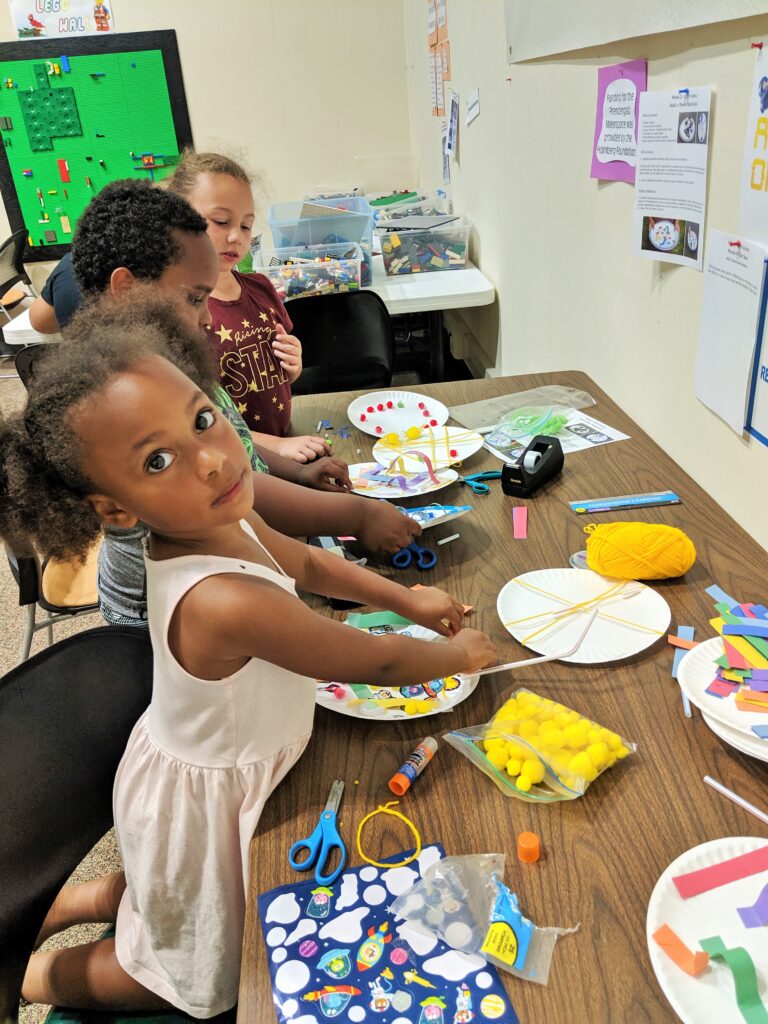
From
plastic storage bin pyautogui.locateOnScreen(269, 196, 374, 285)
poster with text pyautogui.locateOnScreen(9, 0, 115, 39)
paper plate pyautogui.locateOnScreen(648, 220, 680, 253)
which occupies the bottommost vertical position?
plastic storage bin pyautogui.locateOnScreen(269, 196, 374, 285)

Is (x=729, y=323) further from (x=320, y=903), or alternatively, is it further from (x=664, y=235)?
(x=320, y=903)

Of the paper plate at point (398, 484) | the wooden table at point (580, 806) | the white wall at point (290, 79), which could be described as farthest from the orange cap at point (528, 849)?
the white wall at point (290, 79)

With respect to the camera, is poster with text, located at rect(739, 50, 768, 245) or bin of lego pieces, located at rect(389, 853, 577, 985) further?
poster with text, located at rect(739, 50, 768, 245)

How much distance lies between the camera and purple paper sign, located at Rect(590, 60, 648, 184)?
123cm

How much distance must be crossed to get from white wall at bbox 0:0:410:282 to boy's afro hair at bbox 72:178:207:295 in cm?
308

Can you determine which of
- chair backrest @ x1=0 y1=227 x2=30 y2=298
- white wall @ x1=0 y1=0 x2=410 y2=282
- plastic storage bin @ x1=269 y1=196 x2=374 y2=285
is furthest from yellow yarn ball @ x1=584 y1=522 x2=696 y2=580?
chair backrest @ x1=0 y1=227 x2=30 y2=298

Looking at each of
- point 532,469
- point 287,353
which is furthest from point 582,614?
point 287,353

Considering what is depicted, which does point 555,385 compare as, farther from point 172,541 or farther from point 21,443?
point 21,443

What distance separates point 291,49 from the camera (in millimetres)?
3861

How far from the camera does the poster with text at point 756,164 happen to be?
2.91 feet

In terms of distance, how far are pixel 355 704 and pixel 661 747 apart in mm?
320

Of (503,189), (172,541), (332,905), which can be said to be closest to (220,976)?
(332,905)

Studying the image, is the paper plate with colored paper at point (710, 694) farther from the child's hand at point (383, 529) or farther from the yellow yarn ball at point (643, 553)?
the child's hand at point (383, 529)

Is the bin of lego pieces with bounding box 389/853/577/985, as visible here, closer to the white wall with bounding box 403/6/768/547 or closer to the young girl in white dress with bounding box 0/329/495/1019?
the young girl in white dress with bounding box 0/329/495/1019
